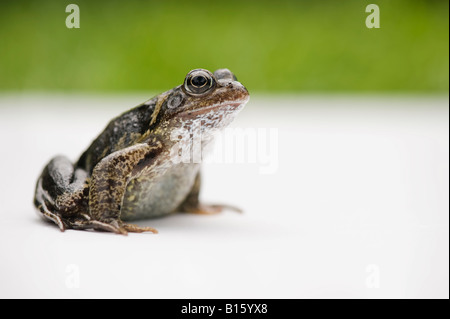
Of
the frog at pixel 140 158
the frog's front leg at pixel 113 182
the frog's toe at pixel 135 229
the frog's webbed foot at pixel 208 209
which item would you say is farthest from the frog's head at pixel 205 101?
the frog's webbed foot at pixel 208 209

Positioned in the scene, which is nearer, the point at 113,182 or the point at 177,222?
the point at 113,182

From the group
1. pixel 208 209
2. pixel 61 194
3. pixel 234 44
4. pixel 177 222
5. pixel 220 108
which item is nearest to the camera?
pixel 220 108

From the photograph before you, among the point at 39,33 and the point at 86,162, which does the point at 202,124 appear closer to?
the point at 86,162

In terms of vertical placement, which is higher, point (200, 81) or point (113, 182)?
point (200, 81)

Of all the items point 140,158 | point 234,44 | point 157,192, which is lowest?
point 157,192

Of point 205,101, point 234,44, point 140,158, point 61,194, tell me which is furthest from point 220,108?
point 234,44

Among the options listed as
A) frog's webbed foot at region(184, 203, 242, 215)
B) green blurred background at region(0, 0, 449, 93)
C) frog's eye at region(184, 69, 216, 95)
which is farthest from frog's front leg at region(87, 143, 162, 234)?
green blurred background at region(0, 0, 449, 93)

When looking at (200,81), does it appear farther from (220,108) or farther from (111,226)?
(111,226)

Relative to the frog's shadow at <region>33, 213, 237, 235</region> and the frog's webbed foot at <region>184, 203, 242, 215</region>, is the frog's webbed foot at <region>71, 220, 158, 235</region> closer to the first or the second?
the frog's shadow at <region>33, 213, 237, 235</region>

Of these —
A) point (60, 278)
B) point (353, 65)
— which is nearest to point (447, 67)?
point (353, 65)
